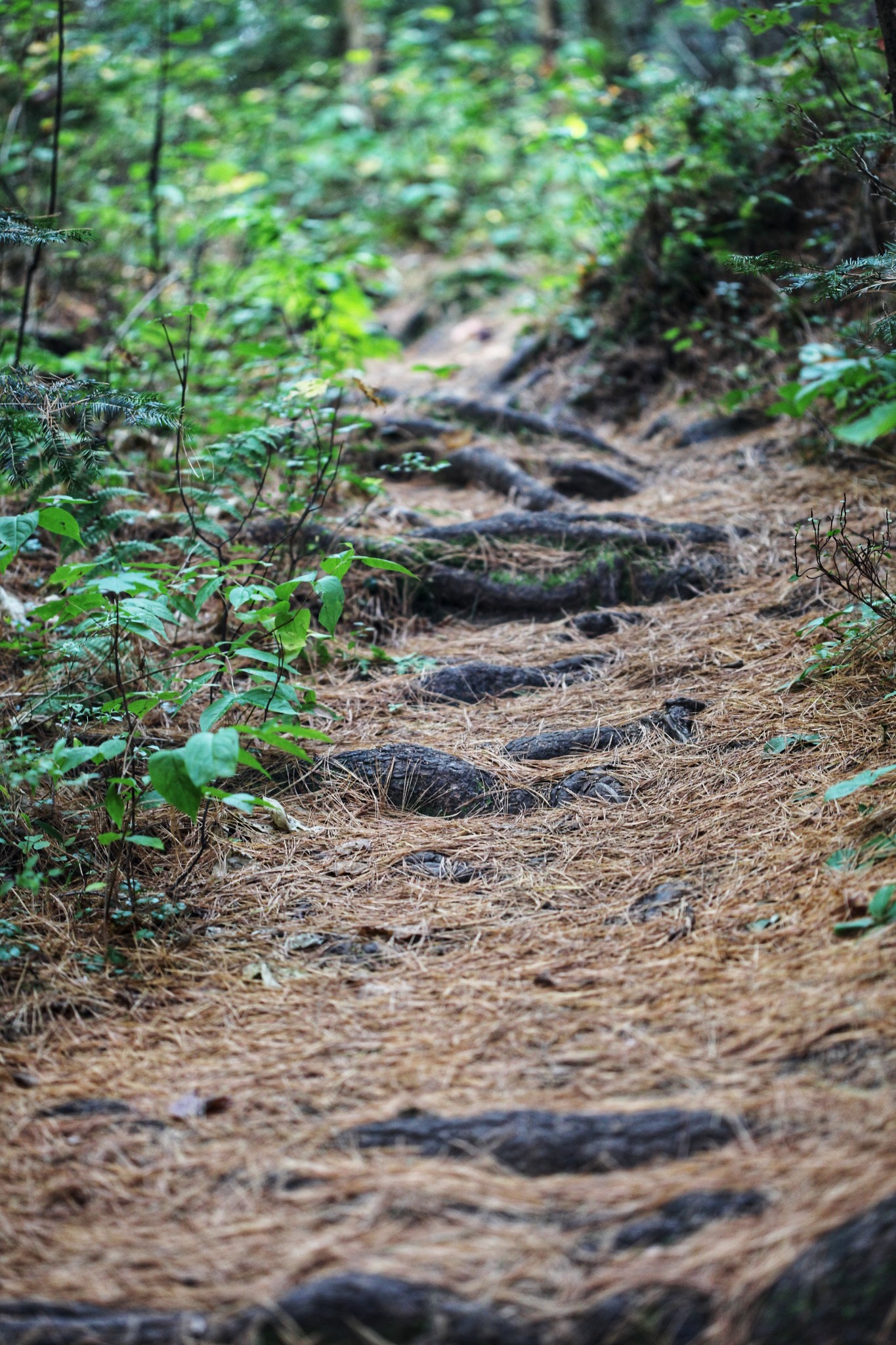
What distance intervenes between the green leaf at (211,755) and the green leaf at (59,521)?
69 cm

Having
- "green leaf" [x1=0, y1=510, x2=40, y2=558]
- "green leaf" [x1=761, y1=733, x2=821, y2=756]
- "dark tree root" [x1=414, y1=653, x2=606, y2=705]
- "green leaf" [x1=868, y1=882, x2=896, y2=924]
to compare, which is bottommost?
"dark tree root" [x1=414, y1=653, x2=606, y2=705]

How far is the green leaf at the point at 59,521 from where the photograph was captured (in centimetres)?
218

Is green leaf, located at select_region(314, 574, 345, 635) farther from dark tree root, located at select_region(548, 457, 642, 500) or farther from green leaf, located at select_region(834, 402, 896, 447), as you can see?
dark tree root, located at select_region(548, 457, 642, 500)

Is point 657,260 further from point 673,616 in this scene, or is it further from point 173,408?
point 173,408

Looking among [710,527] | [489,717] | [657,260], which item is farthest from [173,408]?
[657,260]

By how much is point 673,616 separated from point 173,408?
203 centimetres

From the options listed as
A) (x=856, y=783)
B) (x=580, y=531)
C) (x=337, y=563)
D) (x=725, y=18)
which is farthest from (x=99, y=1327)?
(x=725, y=18)

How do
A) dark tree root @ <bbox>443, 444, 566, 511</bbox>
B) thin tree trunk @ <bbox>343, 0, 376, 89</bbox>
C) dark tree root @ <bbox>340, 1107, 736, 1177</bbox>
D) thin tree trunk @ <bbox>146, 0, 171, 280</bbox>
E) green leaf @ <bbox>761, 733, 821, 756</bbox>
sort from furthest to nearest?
thin tree trunk @ <bbox>343, 0, 376, 89</bbox> < thin tree trunk @ <bbox>146, 0, 171, 280</bbox> < dark tree root @ <bbox>443, 444, 566, 511</bbox> < green leaf @ <bbox>761, 733, 821, 756</bbox> < dark tree root @ <bbox>340, 1107, 736, 1177</bbox>

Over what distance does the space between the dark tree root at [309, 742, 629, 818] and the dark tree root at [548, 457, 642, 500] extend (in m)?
2.38

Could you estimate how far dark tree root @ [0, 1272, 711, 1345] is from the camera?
1112 mm

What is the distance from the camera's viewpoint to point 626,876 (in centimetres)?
215

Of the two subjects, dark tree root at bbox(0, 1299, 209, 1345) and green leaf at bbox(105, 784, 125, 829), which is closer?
dark tree root at bbox(0, 1299, 209, 1345)

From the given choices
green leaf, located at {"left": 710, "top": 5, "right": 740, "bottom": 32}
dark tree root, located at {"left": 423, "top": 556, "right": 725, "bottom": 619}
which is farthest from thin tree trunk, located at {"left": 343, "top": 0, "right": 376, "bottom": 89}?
dark tree root, located at {"left": 423, "top": 556, "right": 725, "bottom": 619}

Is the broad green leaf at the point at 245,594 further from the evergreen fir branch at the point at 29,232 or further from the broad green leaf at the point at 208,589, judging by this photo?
the evergreen fir branch at the point at 29,232
